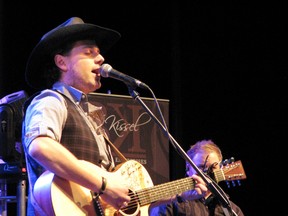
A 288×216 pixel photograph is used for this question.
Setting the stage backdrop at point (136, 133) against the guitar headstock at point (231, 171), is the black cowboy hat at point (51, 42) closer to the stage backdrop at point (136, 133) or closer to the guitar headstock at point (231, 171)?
the stage backdrop at point (136, 133)

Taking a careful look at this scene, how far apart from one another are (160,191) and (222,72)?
3.95 m

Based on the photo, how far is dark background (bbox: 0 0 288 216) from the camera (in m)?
6.62

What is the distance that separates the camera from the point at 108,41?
12.3 ft

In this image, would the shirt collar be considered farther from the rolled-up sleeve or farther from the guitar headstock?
the guitar headstock

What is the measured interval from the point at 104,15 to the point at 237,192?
2815 millimetres

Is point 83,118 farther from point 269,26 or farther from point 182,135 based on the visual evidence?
point 269,26

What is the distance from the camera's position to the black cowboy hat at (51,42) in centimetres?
324

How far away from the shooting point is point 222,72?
6.96 metres

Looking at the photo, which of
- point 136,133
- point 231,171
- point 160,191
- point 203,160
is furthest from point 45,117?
point 203,160

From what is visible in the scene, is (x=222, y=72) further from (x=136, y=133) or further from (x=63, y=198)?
(x=63, y=198)

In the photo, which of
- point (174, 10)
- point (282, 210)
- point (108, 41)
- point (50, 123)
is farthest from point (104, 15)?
point (50, 123)

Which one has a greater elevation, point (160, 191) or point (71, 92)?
point (71, 92)

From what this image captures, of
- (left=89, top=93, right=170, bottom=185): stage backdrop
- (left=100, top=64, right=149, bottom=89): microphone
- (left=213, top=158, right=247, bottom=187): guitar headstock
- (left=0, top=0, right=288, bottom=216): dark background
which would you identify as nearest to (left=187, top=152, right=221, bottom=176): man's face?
(left=89, top=93, right=170, bottom=185): stage backdrop

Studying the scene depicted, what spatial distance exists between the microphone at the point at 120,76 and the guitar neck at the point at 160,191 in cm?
64
